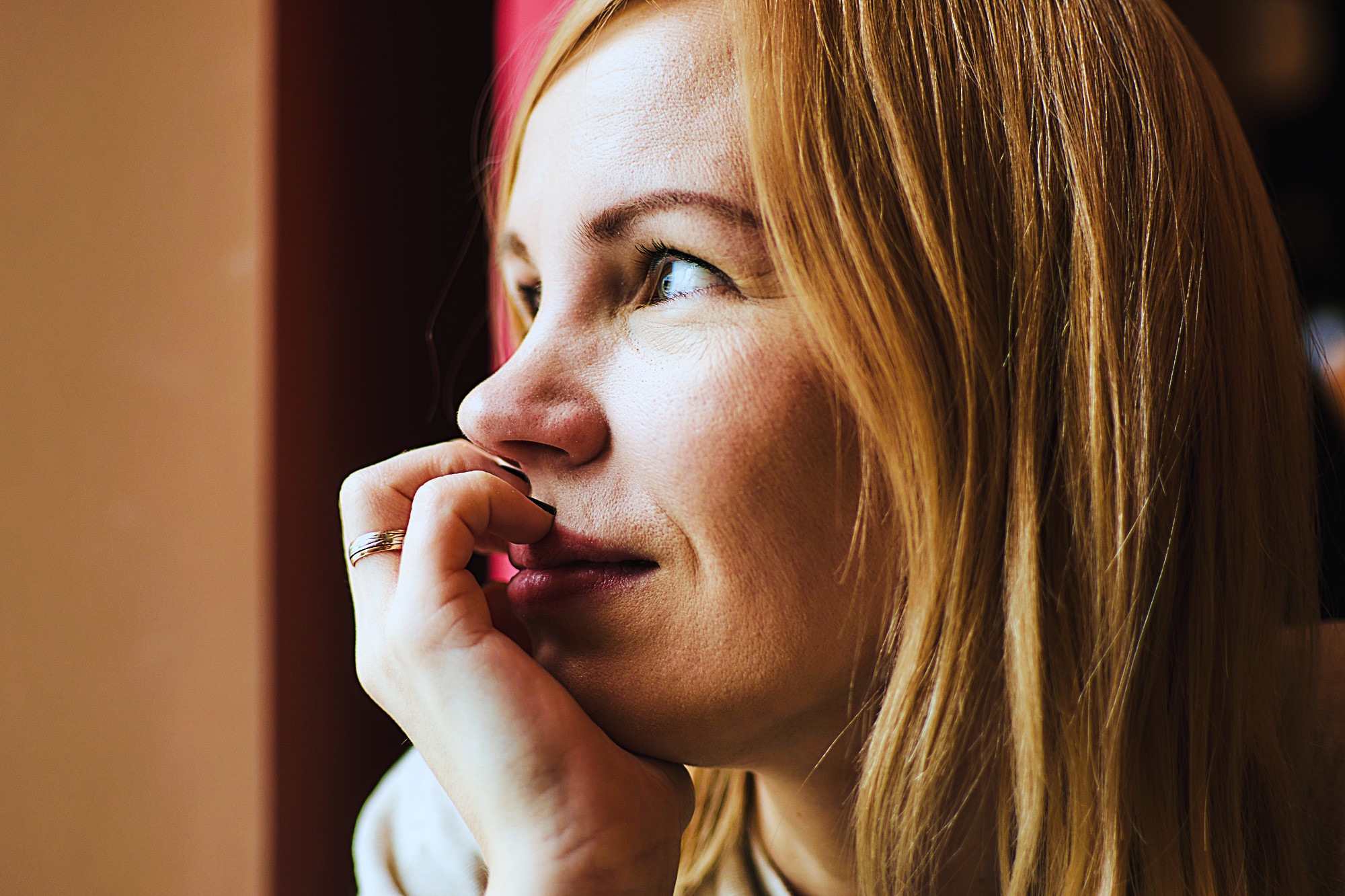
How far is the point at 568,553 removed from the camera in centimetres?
59

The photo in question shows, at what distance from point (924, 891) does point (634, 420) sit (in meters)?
0.42

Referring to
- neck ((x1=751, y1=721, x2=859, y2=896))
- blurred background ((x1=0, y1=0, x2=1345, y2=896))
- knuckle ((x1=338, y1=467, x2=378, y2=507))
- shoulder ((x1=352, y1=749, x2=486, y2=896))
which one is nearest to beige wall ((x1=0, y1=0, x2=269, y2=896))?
blurred background ((x1=0, y1=0, x2=1345, y2=896))

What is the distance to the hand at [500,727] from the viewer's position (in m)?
0.55

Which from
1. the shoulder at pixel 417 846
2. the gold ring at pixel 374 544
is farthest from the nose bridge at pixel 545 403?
the shoulder at pixel 417 846

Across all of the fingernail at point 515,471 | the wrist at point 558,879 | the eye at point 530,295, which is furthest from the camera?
the eye at point 530,295

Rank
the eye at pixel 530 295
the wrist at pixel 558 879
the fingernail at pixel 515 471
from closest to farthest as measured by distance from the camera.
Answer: the wrist at pixel 558 879, the fingernail at pixel 515 471, the eye at pixel 530 295

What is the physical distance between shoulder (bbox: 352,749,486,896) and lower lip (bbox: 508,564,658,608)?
0.87 feet

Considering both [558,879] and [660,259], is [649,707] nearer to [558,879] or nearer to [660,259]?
[558,879]

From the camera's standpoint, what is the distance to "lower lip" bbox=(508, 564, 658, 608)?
1.87 feet

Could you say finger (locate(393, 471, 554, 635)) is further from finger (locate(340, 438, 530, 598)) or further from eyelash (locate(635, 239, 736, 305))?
eyelash (locate(635, 239, 736, 305))

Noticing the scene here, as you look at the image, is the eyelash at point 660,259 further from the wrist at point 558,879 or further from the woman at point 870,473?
the wrist at point 558,879

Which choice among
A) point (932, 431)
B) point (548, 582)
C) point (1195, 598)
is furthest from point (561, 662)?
point (1195, 598)

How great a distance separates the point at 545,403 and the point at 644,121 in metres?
0.19

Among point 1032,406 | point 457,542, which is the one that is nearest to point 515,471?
point 457,542
